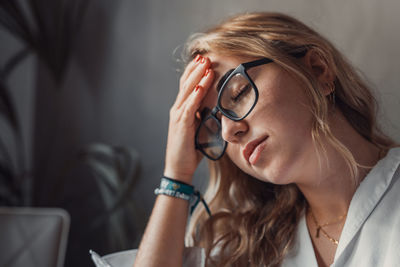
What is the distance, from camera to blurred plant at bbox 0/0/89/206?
188cm

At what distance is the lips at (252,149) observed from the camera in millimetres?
1000

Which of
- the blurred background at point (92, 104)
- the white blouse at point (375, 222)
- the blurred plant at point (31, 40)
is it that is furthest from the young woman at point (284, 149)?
the blurred plant at point (31, 40)

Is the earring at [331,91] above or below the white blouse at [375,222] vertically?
above

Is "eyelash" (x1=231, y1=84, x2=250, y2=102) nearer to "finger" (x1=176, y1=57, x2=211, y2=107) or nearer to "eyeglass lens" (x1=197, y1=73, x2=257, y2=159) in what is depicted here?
"eyeglass lens" (x1=197, y1=73, x2=257, y2=159)

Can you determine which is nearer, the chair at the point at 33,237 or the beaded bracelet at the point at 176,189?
Answer: the beaded bracelet at the point at 176,189

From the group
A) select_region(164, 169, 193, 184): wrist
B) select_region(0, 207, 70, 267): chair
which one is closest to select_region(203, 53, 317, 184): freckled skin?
select_region(164, 169, 193, 184): wrist

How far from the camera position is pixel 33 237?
1464mm

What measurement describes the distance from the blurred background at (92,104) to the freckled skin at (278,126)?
1.65 ft

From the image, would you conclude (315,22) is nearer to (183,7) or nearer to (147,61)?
(183,7)

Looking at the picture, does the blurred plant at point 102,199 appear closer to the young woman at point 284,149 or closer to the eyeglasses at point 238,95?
the young woman at point 284,149

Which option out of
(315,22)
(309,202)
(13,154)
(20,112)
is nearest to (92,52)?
(20,112)

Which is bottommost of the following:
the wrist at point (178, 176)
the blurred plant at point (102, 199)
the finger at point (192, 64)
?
the blurred plant at point (102, 199)


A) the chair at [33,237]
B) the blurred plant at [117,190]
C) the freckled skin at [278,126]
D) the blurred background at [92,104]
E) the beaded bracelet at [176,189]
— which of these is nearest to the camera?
the freckled skin at [278,126]

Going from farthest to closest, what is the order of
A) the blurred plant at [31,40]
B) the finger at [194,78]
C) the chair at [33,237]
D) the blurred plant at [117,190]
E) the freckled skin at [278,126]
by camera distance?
1. the blurred plant at [31,40]
2. the blurred plant at [117,190]
3. the chair at [33,237]
4. the finger at [194,78]
5. the freckled skin at [278,126]
